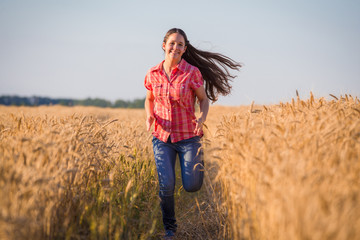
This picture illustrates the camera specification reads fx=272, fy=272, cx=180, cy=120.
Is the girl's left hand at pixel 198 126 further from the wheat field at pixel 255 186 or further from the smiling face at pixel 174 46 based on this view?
the smiling face at pixel 174 46

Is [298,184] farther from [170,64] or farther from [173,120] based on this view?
[170,64]

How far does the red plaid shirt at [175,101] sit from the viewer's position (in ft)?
11.2

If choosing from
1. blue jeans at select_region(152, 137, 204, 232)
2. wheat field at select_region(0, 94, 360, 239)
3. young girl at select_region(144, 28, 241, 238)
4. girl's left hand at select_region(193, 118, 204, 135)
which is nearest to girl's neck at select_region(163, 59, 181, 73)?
young girl at select_region(144, 28, 241, 238)

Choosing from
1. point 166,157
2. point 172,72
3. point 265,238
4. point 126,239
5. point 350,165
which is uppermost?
point 172,72

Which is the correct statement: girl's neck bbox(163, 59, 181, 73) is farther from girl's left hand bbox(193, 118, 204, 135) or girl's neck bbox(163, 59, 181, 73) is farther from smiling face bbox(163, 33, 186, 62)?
girl's left hand bbox(193, 118, 204, 135)

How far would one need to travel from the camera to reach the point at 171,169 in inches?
128

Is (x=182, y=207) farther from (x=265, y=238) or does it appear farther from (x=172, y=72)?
(x=265, y=238)

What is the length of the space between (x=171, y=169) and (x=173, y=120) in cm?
62

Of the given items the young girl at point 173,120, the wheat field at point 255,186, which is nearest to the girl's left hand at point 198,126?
the young girl at point 173,120

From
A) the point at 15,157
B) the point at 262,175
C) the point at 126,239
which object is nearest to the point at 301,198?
the point at 262,175

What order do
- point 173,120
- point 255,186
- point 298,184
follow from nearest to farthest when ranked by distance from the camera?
point 298,184 < point 255,186 < point 173,120

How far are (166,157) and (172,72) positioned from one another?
1.10 meters

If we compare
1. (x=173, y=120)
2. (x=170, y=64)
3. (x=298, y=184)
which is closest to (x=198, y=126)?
(x=173, y=120)

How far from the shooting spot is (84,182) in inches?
112
